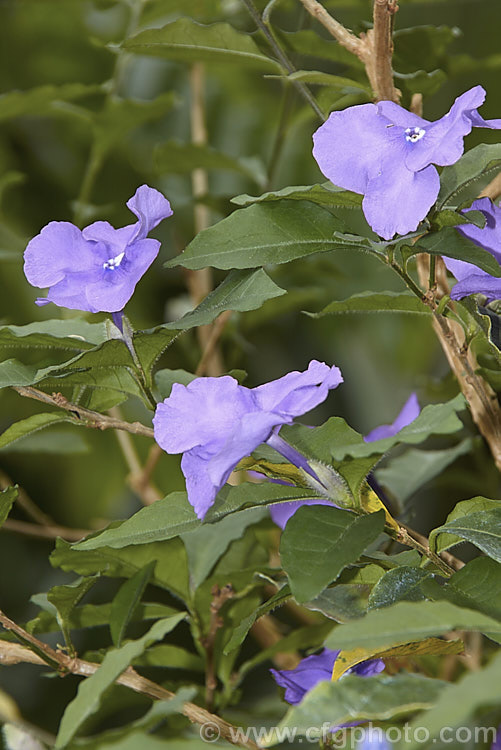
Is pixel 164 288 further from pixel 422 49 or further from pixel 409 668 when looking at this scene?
pixel 409 668

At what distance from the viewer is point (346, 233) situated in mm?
580

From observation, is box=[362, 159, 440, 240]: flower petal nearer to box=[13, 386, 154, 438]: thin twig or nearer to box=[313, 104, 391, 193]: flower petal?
box=[313, 104, 391, 193]: flower petal

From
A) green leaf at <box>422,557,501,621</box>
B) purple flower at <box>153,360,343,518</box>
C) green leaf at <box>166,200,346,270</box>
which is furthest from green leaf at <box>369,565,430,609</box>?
green leaf at <box>166,200,346,270</box>

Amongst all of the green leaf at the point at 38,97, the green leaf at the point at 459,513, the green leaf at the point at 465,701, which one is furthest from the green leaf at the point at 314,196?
the green leaf at the point at 38,97

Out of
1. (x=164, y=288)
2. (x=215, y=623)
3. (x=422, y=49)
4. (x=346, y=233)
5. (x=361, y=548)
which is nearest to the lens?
(x=361, y=548)

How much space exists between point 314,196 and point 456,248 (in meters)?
0.11

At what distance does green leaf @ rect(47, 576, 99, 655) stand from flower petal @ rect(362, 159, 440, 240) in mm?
326

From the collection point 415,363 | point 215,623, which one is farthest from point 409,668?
point 415,363

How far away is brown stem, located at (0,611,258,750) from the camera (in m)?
0.56

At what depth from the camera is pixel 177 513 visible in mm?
533

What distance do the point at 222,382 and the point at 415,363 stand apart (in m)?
1.05

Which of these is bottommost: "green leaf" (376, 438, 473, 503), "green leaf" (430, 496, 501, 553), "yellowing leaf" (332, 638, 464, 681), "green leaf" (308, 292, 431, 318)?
"green leaf" (376, 438, 473, 503)

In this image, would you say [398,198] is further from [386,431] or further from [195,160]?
[195,160]
